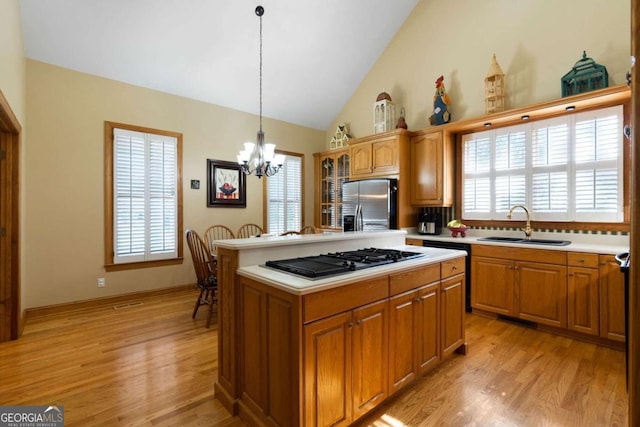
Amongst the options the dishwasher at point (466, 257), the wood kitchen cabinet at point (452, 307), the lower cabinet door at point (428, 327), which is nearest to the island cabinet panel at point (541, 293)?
the dishwasher at point (466, 257)

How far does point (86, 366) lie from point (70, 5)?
351cm

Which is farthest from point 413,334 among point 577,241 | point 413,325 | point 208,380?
point 577,241

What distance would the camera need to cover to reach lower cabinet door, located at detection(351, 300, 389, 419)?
1676 mm

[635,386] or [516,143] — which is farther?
[516,143]

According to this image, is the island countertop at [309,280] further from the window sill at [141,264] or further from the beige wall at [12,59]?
the window sill at [141,264]

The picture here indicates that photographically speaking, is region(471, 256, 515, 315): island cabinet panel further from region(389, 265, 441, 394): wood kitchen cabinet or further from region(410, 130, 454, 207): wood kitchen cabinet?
region(389, 265, 441, 394): wood kitchen cabinet

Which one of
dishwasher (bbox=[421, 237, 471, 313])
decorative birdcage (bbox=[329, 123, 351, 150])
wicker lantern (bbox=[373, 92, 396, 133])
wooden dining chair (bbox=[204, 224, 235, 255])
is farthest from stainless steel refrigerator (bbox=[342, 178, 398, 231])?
wooden dining chair (bbox=[204, 224, 235, 255])

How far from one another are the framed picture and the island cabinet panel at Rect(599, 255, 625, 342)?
4.56 metres

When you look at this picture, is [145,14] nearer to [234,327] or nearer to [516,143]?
[234,327]

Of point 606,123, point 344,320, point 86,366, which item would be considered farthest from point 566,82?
point 86,366

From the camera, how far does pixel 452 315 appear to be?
7.96ft

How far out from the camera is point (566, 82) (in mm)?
3219

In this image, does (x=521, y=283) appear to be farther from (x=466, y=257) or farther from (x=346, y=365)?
(x=346, y=365)

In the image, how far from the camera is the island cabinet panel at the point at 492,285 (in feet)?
10.8
